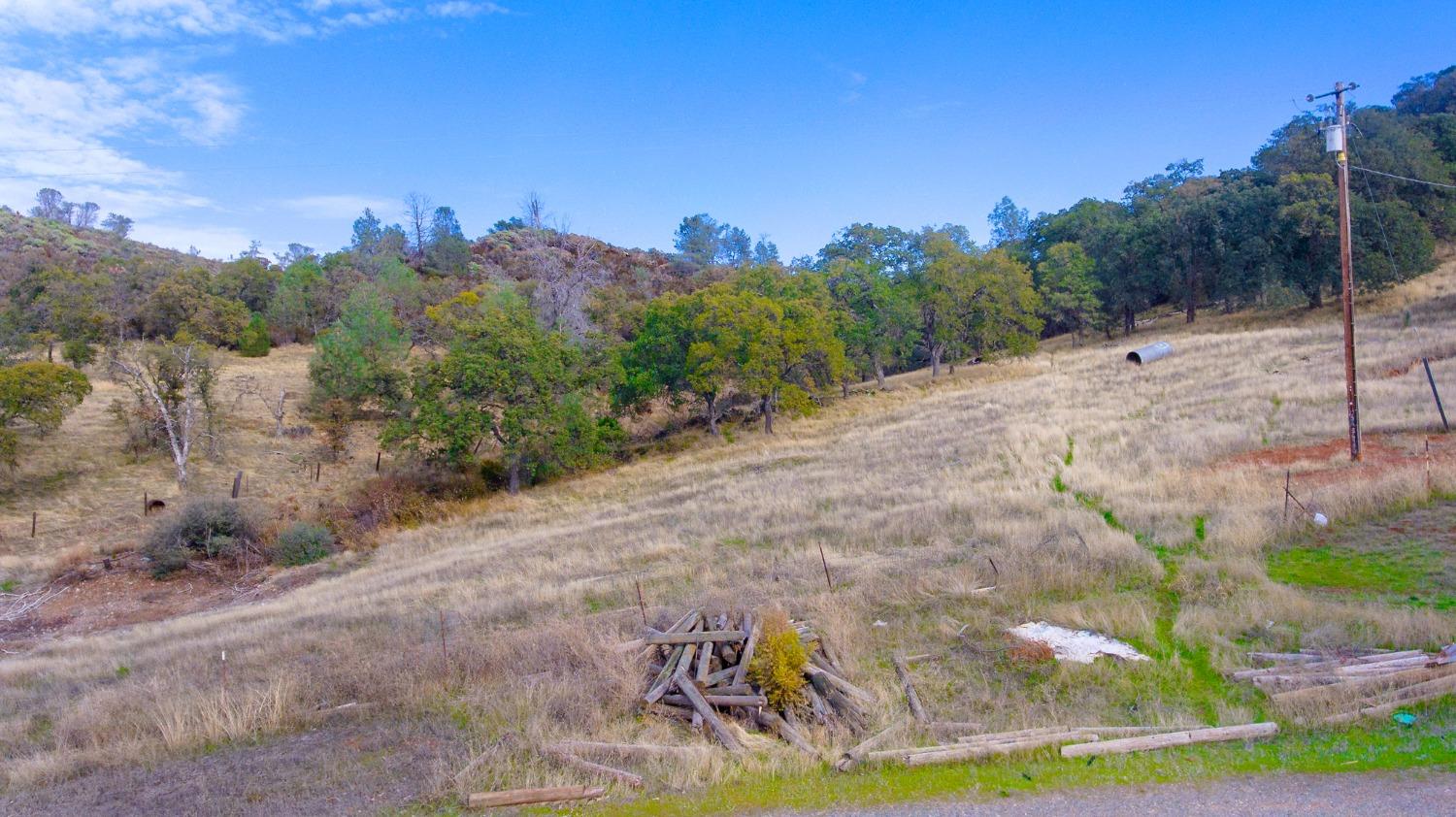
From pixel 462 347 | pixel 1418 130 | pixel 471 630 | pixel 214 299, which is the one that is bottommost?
pixel 471 630

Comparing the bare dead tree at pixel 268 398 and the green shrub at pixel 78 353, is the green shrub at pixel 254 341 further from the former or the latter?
the green shrub at pixel 78 353

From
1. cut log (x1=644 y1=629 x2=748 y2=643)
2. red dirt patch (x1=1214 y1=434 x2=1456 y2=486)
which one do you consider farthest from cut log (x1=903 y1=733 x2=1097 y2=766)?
red dirt patch (x1=1214 y1=434 x2=1456 y2=486)

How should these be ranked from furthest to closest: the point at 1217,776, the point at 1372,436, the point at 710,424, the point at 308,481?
the point at 710,424
the point at 308,481
the point at 1372,436
the point at 1217,776

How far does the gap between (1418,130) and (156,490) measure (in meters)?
80.0

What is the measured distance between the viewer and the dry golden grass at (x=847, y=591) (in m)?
8.59

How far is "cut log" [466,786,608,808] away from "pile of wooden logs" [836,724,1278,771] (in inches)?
86.9

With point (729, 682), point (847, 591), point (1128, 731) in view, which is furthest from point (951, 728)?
point (847, 591)

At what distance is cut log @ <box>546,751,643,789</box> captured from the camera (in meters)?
7.05

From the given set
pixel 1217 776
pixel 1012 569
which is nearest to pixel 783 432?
pixel 1012 569

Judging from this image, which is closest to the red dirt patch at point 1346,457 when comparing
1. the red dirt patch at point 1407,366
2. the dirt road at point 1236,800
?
the red dirt patch at point 1407,366

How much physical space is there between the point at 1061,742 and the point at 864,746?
5.70 feet

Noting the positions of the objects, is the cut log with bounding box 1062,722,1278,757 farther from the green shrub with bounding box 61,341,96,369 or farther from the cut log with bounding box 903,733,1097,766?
the green shrub with bounding box 61,341,96,369

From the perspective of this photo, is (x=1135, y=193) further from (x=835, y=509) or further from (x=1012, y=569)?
(x=1012, y=569)

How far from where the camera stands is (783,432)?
3878cm
